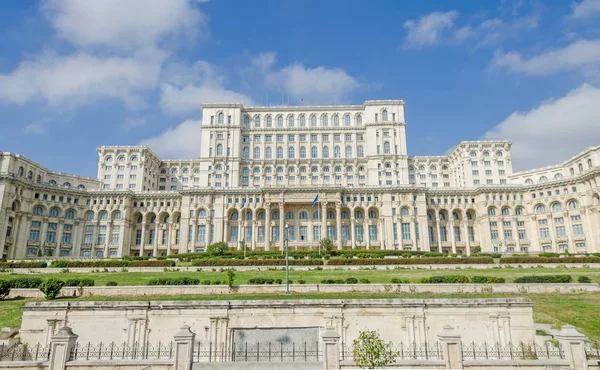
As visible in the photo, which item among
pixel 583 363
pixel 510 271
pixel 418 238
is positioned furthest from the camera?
pixel 418 238

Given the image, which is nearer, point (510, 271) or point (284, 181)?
point (510, 271)

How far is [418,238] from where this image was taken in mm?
89625

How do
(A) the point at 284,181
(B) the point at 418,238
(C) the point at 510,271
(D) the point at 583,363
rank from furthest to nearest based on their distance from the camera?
(A) the point at 284,181 < (B) the point at 418,238 < (C) the point at 510,271 < (D) the point at 583,363

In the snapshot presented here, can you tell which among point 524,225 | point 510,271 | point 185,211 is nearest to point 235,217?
point 185,211

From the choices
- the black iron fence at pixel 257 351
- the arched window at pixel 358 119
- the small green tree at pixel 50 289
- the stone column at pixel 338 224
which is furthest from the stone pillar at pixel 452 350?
the arched window at pixel 358 119

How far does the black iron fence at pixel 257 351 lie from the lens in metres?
23.4

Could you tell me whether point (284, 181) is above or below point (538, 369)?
above

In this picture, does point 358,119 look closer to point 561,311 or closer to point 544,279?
point 544,279

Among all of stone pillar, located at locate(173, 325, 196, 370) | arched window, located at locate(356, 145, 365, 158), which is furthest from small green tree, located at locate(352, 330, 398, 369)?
arched window, located at locate(356, 145, 365, 158)

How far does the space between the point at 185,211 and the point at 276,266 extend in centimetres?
4590

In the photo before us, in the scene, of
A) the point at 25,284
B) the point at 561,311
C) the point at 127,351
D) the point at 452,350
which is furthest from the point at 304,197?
the point at 452,350

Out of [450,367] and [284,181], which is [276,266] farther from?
[284,181]

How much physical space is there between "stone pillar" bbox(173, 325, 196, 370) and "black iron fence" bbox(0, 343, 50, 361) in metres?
8.89

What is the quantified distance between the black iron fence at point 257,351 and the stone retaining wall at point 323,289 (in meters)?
9.84
